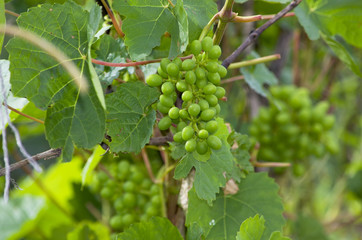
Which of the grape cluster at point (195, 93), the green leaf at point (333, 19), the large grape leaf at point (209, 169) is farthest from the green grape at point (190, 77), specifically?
the green leaf at point (333, 19)

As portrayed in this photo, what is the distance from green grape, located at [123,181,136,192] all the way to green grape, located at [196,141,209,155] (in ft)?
1.12

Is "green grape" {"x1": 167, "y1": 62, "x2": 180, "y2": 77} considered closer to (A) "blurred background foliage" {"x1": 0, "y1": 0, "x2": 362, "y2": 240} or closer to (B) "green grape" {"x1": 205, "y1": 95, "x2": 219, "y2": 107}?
(B) "green grape" {"x1": 205, "y1": 95, "x2": 219, "y2": 107}

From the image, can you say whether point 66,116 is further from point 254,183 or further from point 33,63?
point 254,183

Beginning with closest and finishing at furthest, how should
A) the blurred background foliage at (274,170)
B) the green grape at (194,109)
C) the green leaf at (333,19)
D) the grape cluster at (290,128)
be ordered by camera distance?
the green grape at (194,109), the green leaf at (333,19), the blurred background foliage at (274,170), the grape cluster at (290,128)

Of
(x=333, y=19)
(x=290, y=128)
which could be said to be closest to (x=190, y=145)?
(x=333, y=19)

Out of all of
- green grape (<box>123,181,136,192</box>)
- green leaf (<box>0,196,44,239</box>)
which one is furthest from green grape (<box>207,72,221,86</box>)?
green grape (<box>123,181,136,192</box>)

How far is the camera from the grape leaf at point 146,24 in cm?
56

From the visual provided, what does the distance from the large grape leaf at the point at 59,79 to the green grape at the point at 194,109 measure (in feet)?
0.39

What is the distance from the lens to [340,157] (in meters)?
2.29

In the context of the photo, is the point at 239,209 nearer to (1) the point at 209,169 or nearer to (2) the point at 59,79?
(1) the point at 209,169

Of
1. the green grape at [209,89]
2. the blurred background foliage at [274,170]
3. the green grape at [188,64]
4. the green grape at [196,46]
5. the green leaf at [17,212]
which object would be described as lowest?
the blurred background foliage at [274,170]

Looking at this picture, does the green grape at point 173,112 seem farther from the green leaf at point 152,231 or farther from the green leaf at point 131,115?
the green leaf at point 152,231

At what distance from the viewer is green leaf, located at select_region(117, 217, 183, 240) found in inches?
23.3

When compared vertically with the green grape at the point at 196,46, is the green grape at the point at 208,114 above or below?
below
